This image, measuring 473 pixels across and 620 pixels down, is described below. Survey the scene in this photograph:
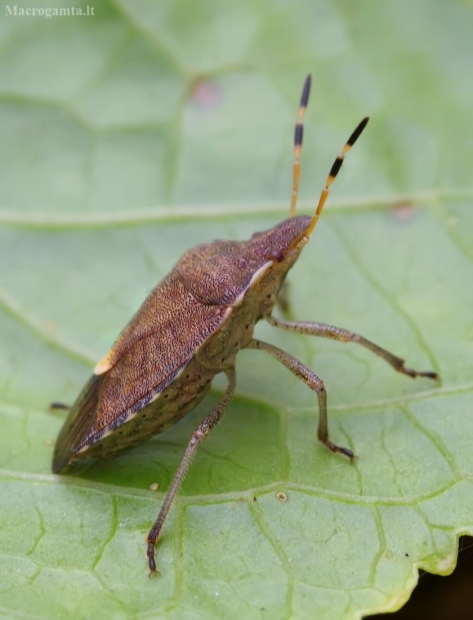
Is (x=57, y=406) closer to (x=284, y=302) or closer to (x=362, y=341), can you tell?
(x=284, y=302)

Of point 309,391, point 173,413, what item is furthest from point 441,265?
point 173,413

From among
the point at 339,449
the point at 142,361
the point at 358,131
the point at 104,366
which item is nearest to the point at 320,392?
the point at 339,449

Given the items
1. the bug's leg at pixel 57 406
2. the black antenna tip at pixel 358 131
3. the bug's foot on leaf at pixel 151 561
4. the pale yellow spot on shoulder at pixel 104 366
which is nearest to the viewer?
the bug's foot on leaf at pixel 151 561

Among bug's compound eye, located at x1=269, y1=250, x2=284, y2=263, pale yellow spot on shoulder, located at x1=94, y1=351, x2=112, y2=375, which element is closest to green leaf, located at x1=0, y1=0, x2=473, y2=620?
pale yellow spot on shoulder, located at x1=94, y1=351, x2=112, y2=375

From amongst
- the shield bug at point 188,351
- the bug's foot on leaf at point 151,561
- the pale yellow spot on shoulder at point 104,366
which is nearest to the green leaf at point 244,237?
the bug's foot on leaf at point 151,561

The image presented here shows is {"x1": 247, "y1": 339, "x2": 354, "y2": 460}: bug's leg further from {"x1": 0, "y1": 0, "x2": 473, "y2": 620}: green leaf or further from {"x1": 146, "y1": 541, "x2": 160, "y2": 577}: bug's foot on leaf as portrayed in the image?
{"x1": 146, "y1": 541, "x2": 160, "y2": 577}: bug's foot on leaf

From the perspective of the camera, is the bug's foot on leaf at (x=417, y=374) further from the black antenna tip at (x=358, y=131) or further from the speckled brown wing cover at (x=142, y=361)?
the black antenna tip at (x=358, y=131)
